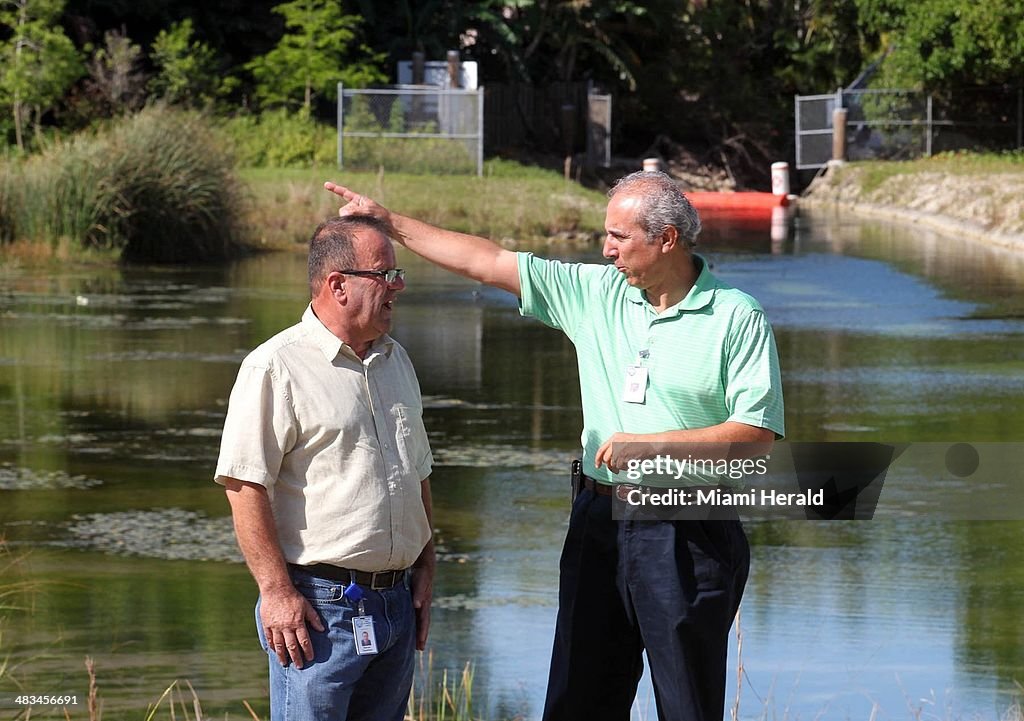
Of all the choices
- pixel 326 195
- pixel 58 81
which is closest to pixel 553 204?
pixel 326 195

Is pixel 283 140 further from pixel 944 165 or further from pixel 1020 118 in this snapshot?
pixel 1020 118

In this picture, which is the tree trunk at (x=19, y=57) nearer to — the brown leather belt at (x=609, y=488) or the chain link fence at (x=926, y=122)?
the chain link fence at (x=926, y=122)

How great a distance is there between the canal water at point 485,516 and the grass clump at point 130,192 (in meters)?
3.21

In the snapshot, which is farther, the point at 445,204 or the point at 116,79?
the point at 116,79

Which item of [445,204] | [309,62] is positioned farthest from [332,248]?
[309,62]

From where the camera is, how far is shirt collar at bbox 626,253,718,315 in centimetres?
500

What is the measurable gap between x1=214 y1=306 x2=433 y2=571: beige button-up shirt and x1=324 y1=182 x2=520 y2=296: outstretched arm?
2.67ft

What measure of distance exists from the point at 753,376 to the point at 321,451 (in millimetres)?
1165

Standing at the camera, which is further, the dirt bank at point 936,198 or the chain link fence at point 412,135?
the chain link fence at point 412,135

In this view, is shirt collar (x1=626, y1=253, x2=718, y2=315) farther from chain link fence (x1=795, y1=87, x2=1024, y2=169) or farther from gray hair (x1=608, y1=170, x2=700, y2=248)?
chain link fence (x1=795, y1=87, x2=1024, y2=169)

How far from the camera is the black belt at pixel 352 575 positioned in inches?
181

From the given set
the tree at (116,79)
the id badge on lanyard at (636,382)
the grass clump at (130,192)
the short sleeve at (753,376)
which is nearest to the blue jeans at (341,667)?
the id badge on lanyard at (636,382)

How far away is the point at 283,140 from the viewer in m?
39.7

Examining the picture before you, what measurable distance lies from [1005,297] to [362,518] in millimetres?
18707
